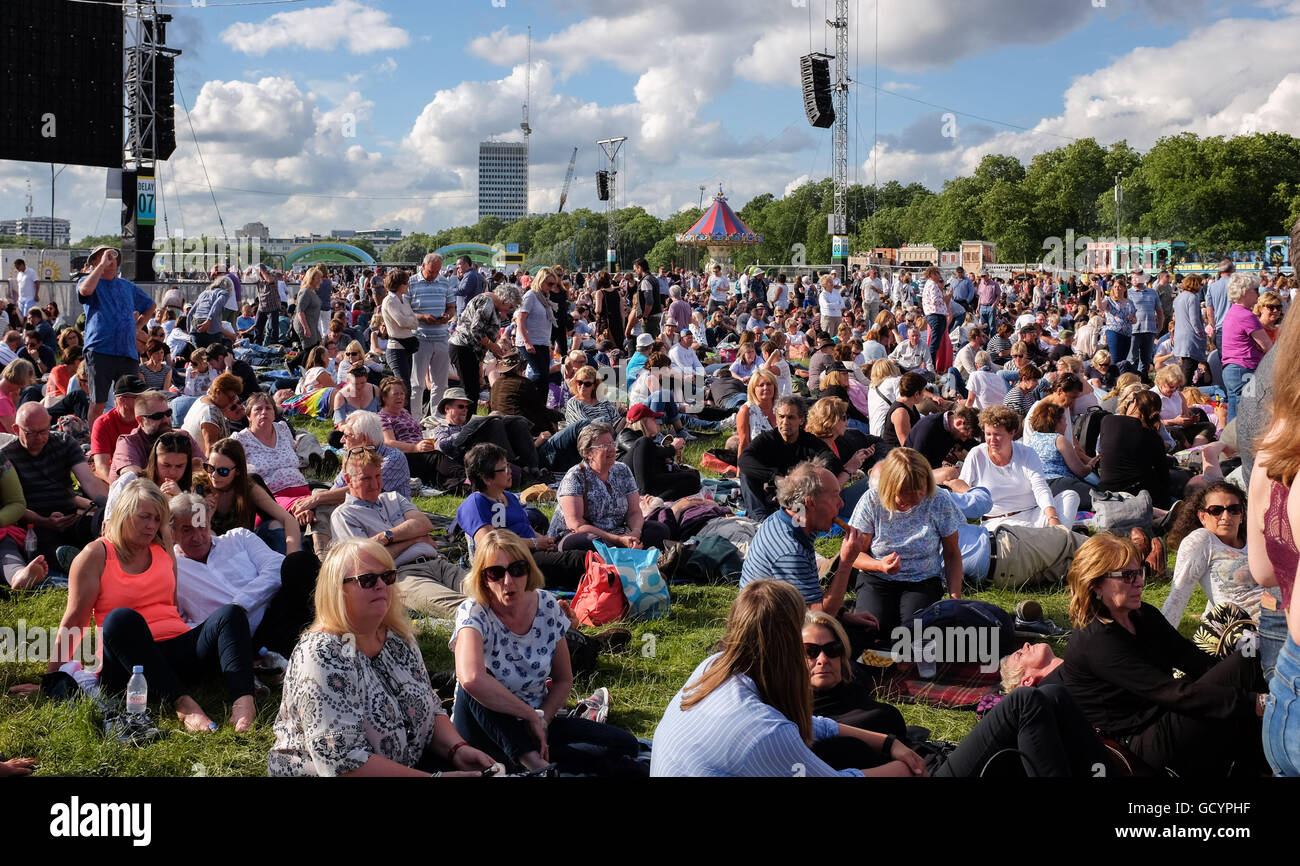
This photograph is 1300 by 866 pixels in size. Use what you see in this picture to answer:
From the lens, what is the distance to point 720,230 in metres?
59.6

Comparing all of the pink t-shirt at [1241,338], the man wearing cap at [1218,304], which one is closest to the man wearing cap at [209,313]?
the pink t-shirt at [1241,338]

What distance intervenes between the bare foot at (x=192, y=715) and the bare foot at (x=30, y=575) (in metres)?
2.10


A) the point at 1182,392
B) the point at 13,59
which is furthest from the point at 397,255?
the point at 1182,392

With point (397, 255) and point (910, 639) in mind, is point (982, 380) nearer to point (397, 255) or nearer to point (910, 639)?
point (910, 639)

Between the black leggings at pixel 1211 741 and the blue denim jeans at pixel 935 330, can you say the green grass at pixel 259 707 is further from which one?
the blue denim jeans at pixel 935 330

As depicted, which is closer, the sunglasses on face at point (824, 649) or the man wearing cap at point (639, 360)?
the sunglasses on face at point (824, 649)

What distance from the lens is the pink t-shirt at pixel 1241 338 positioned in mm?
9570

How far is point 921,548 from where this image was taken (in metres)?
5.57

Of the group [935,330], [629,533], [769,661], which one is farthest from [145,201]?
[769,661]

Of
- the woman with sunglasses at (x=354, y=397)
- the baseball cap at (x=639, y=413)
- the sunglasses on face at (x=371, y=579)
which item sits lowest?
the sunglasses on face at (x=371, y=579)

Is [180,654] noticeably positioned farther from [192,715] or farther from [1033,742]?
[1033,742]

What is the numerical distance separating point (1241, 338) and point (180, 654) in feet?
28.5

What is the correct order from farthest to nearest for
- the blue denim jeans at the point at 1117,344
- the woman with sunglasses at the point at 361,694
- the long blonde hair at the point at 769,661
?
the blue denim jeans at the point at 1117,344
the woman with sunglasses at the point at 361,694
the long blonde hair at the point at 769,661
